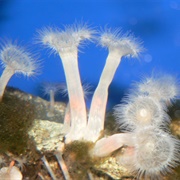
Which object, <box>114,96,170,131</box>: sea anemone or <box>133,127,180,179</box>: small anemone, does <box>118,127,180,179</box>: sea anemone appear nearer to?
<box>133,127,180,179</box>: small anemone

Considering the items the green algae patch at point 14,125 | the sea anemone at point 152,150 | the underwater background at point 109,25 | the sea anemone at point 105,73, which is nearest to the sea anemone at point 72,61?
the sea anemone at point 105,73

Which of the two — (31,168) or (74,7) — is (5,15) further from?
(31,168)

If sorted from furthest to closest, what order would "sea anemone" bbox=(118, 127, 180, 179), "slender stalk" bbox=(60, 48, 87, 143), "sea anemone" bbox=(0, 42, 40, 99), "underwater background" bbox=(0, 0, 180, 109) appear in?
1. "underwater background" bbox=(0, 0, 180, 109)
2. "sea anemone" bbox=(0, 42, 40, 99)
3. "slender stalk" bbox=(60, 48, 87, 143)
4. "sea anemone" bbox=(118, 127, 180, 179)

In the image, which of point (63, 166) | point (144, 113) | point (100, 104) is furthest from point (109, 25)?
point (63, 166)

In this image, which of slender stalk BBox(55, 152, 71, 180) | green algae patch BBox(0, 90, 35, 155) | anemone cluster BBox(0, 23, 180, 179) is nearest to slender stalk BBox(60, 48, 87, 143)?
anemone cluster BBox(0, 23, 180, 179)

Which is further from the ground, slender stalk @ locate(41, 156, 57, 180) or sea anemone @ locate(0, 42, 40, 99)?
sea anemone @ locate(0, 42, 40, 99)
